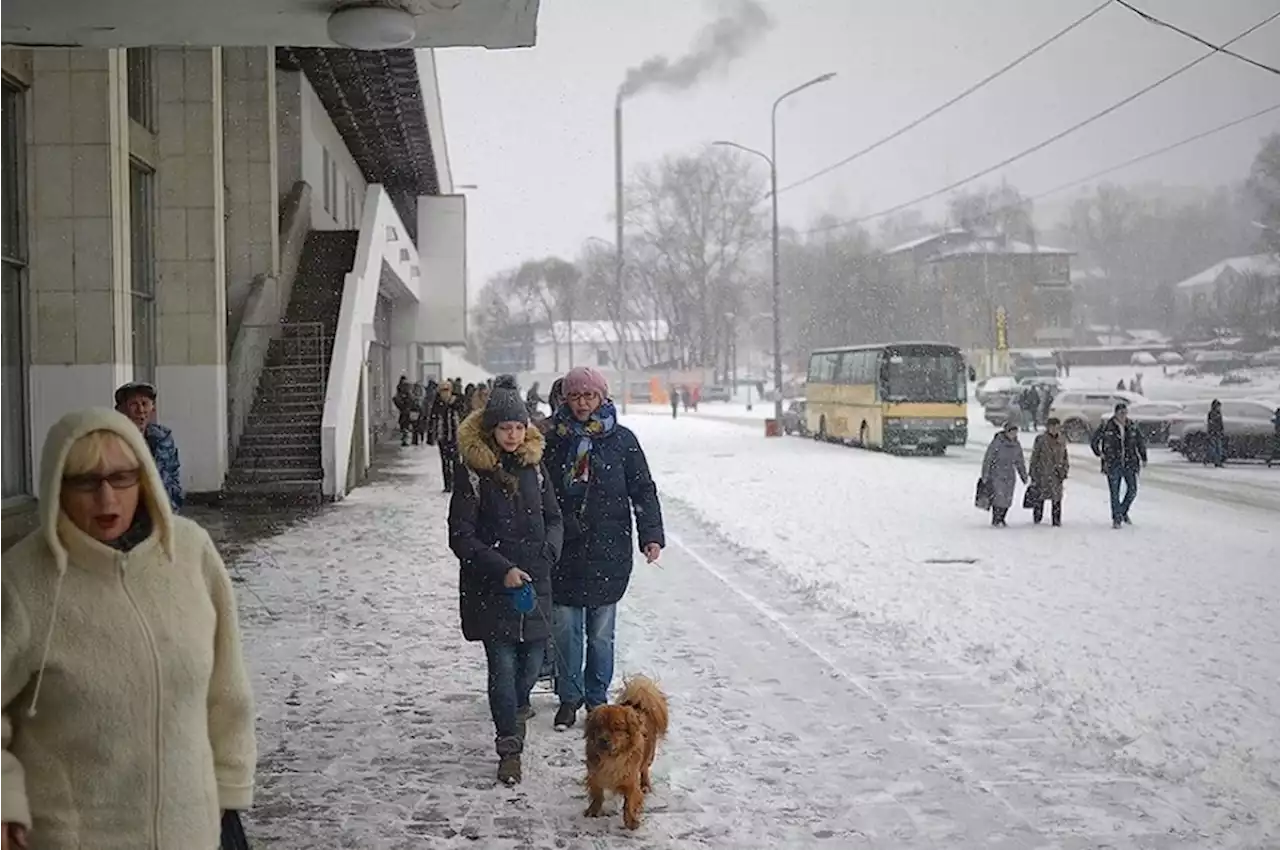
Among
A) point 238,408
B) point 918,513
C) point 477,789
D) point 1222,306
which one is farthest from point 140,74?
point 1222,306

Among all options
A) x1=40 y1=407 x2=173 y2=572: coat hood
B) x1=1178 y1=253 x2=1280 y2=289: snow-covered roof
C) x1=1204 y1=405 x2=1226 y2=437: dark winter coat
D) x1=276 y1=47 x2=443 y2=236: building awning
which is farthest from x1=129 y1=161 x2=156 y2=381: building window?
x1=1178 y1=253 x2=1280 y2=289: snow-covered roof

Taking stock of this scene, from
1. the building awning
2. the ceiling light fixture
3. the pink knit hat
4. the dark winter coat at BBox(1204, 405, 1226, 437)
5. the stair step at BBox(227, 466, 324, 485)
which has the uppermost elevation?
the building awning

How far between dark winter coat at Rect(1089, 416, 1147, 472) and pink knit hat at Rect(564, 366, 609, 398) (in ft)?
36.6

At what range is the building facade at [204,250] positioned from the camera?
12.5m

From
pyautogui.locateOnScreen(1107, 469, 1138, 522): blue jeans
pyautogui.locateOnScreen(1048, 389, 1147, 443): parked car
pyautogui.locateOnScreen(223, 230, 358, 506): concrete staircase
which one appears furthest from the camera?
pyautogui.locateOnScreen(1048, 389, 1147, 443): parked car

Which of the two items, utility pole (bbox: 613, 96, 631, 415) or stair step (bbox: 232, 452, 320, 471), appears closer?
stair step (bbox: 232, 452, 320, 471)

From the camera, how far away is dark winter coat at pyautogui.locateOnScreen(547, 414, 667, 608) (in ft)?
21.1

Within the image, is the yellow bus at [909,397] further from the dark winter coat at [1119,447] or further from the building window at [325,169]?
the dark winter coat at [1119,447]

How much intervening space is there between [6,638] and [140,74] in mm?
16296

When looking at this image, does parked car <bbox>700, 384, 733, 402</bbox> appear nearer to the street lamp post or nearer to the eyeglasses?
the street lamp post

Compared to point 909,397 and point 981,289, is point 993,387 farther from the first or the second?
point 981,289

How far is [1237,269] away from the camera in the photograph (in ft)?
145

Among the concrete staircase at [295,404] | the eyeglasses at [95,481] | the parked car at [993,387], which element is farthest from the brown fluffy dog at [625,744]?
the parked car at [993,387]

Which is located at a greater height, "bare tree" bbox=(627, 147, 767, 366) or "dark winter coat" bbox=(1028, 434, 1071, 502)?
"bare tree" bbox=(627, 147, 767, 366)
